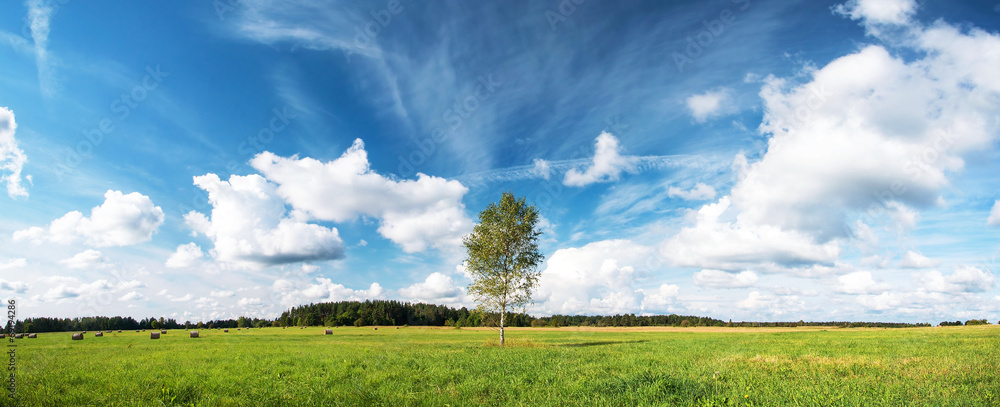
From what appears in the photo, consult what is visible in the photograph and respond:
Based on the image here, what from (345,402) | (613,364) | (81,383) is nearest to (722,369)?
(613,364)

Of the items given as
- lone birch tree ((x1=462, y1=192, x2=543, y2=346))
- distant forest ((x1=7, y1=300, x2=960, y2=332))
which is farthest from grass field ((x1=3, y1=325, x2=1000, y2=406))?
distant forest ((x1=7, y1=300, x2=960, y2=332))

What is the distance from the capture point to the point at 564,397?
9539mm

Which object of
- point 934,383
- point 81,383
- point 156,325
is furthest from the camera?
point 156,325

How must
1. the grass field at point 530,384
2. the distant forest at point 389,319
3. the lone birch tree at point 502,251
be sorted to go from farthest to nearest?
the distant forest at point 389,319, the lone birch tree at point 502,251, the grass field at point 530,384

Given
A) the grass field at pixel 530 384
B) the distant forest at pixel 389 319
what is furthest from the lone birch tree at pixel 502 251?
the distant forest at pixel 389 319

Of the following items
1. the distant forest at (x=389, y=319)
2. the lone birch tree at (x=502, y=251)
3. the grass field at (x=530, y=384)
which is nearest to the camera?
the grass field at (x=530, y=384)

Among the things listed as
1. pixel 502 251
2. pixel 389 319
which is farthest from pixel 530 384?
pixel 389 319

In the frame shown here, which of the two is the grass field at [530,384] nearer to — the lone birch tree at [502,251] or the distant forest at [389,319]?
the lone birch tree at [502,251]

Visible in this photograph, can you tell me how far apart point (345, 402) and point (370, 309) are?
149 metres

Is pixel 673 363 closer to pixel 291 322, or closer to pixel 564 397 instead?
pixel 564 397

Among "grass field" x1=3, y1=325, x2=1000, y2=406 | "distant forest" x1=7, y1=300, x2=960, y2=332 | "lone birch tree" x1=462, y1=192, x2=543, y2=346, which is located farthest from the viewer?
"distant forest" x1=7, y1=300, x2=960, y2=332

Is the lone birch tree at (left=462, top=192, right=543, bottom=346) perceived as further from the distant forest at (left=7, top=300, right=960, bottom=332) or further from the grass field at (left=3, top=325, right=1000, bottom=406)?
the distant forest at (left=7, top=300, right=960, bottom=332)

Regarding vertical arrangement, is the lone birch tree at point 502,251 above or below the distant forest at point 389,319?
above

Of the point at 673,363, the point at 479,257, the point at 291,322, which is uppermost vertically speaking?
the point at 479,257
